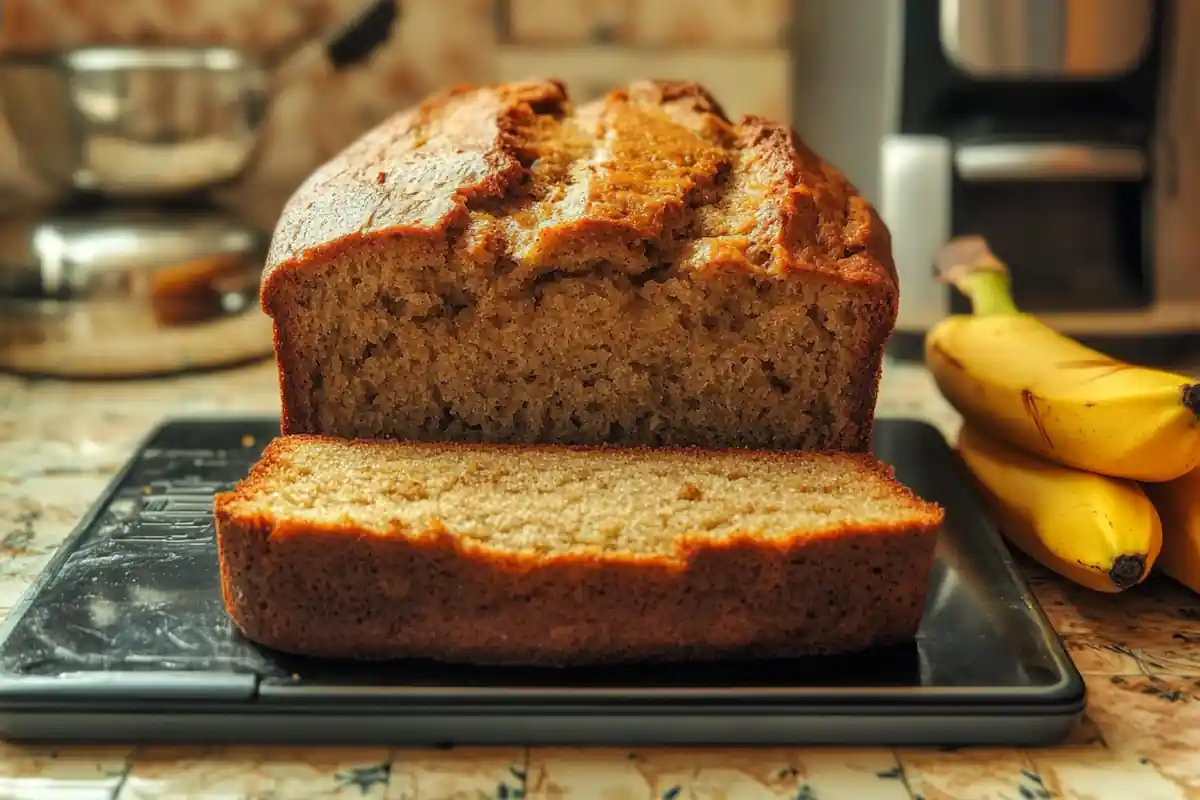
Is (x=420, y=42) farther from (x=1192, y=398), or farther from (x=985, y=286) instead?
(x=1192, y=398)

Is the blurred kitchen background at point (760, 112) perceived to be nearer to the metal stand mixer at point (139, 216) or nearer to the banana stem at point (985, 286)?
the metal stand mixer at point (139, 216)

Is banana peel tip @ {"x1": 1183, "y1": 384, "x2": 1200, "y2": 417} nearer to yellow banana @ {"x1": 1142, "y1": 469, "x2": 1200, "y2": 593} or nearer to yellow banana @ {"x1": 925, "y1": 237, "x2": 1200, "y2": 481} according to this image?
yellow banana @ {"x1": 925, "y1": 237, "x2": 1200, "y2": 481}

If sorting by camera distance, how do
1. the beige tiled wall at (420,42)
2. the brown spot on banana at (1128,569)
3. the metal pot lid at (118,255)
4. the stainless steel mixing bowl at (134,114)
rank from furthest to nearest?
1. the beige tiled wall at (420,42)
2. the metal pot lid at (118,255)
3. the stainless steel mixing bowl at (134,114)
4. the brown spot on banana at (1128,569)

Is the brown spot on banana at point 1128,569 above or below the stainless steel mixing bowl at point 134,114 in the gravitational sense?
below

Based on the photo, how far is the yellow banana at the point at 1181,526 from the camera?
1.50 m

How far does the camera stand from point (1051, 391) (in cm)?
157

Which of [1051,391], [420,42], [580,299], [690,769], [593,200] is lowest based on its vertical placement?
[690,769]

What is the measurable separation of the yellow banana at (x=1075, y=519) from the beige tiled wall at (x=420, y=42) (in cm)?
148

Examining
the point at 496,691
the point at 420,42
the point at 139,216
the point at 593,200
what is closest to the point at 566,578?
the point at 496,691

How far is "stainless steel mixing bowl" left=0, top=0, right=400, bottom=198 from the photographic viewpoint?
2373 mm

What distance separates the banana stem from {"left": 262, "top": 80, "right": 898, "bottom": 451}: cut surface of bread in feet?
1.15

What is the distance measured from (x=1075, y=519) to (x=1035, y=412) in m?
0.17

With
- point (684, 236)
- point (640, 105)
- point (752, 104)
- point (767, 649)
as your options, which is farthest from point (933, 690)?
point (752, 104)

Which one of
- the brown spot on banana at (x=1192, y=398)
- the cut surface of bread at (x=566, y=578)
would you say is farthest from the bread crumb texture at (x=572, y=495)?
the brown spot on banana at (x=1192, y=398)
